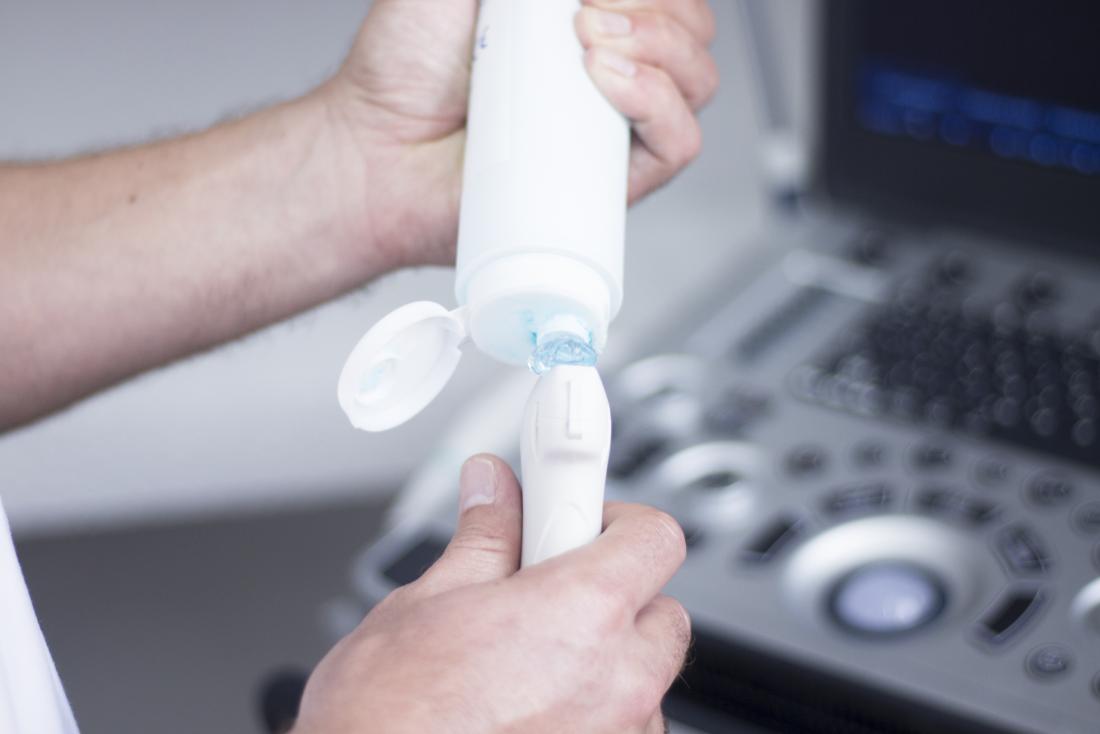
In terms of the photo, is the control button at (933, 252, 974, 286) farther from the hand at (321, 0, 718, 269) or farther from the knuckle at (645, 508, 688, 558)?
the knuckle at (645, 508, 688, 558)

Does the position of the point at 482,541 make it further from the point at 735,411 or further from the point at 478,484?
the point at 735,411

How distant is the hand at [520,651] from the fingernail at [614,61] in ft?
0.60

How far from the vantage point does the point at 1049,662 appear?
53cm

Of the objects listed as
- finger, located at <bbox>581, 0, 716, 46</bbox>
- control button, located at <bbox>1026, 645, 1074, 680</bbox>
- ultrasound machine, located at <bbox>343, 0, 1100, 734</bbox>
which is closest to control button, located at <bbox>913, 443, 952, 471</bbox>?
ultrasound machine, located at <bbox>343, 0, 1100, 734</bbox>

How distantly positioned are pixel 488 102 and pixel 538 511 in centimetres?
16

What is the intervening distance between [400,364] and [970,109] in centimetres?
43

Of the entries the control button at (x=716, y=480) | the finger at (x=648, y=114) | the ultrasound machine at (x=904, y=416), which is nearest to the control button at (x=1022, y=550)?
the ultrasound machine at (x=904, y=416)

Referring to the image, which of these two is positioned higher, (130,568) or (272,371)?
(272,371)

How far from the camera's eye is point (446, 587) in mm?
400

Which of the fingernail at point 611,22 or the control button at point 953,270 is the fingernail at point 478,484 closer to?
the fingernail at point 611,22

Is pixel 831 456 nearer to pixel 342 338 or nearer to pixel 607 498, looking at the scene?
pixel 607 498

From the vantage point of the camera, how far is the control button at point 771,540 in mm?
603

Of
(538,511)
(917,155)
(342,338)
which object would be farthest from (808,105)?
(538,511)

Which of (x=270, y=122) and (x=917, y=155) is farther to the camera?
(x=917, y=155)
